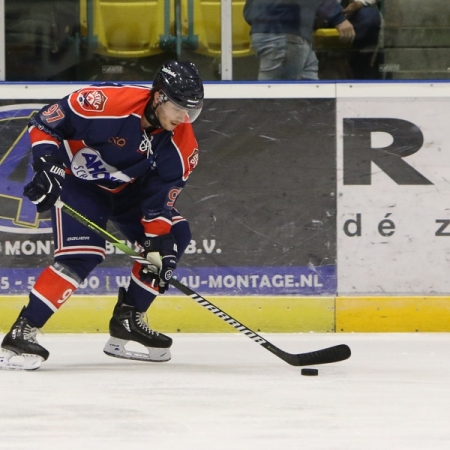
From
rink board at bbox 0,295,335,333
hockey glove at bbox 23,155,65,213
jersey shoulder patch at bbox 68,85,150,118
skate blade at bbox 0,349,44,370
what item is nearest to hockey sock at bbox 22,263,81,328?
skate blade at bbox 0,349,44,370

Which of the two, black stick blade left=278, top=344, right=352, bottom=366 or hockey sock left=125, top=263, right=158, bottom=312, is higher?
hockey sock left=125, top=263, right=158, bottom=312

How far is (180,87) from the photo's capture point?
338 centimetres

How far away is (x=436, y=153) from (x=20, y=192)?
5.79 feet

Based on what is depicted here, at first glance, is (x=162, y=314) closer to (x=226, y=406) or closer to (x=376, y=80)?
(x=376, y=80)

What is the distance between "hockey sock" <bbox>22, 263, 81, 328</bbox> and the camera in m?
Answer: 3.51

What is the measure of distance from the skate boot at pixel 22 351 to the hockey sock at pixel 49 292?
0.15ft

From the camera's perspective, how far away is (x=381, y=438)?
247cm

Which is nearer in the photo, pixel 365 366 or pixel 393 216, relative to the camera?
pixel 365 366

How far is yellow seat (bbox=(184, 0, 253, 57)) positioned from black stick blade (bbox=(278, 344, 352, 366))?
161 centimetres

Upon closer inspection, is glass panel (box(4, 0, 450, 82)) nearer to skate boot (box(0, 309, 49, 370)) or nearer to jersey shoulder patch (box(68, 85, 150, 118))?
jersey shoulder patch (box(68, 85, 150, 118))

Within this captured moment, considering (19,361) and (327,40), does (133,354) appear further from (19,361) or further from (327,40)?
(327,40)

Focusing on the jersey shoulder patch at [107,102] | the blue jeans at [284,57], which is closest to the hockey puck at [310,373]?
the jersey shoulder patch at [107,102]

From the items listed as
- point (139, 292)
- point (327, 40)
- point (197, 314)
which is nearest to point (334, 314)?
point (197, 314)

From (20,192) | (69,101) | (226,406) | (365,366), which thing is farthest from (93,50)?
(226,406)
